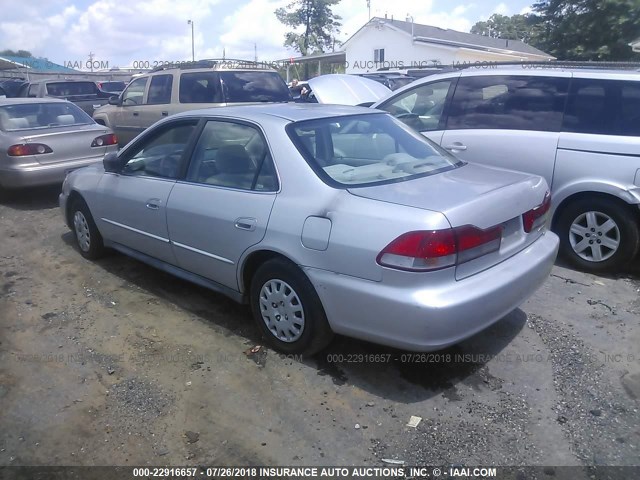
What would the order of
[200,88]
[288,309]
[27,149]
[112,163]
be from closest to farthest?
[288,309], [112,163], [27,149], [200,88]

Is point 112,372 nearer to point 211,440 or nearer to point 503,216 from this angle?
point 211,440

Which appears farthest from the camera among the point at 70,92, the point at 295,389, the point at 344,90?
the point at 70,92

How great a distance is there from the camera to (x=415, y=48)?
34.8 metres

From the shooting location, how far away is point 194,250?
425 centimetres

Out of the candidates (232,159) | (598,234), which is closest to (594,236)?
(598,234)

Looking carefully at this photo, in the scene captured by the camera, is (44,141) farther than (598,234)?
Yes

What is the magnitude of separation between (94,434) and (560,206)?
4350mm

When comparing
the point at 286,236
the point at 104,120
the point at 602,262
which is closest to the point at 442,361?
the point at 286,236

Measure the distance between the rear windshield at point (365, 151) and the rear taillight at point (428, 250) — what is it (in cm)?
62

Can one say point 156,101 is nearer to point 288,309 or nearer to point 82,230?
point 82,230

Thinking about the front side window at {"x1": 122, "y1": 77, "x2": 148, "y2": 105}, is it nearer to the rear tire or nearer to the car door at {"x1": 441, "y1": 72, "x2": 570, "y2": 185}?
the car door at {"x1": 441, "y1": 72, "x2": 570, "y2": 185}

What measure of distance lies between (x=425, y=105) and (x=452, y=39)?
3187 centimetres

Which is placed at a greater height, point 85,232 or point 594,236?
point 594,236

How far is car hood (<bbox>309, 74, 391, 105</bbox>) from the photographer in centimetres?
934
